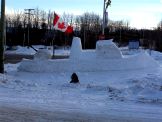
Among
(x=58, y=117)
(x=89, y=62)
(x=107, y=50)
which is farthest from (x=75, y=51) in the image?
(x=58, y=117)

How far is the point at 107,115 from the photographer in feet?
33.9

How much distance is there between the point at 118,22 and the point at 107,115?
451 feet

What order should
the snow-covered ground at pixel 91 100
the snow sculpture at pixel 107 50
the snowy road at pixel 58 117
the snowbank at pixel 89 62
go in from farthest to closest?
1. the snow sculpture at pixel 107 50
2. the snowbank at pixel 89 62
3. the snow-covered ground at pixel 91 100
4. the snowy road at pixel 58 117

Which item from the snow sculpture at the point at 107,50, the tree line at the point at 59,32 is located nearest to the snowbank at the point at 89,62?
the snow sculpture at the point at 107,50

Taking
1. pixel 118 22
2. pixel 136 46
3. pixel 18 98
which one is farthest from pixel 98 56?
pixel 118 22

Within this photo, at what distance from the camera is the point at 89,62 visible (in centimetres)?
2611

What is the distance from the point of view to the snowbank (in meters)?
25.8

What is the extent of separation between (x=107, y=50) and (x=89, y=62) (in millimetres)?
1320

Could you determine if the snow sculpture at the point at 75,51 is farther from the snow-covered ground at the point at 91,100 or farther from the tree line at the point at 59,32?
the tree line at the point at 59,32

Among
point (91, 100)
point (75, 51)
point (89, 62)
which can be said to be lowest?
point (91, 100)

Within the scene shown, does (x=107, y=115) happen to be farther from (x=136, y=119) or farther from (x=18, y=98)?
(x=18, y=98)

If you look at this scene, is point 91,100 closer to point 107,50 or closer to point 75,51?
point 107,50

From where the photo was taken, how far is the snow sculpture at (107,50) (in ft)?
86.5

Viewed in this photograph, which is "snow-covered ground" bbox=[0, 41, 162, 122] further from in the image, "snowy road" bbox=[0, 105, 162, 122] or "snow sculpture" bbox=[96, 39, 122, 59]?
"snow sculpture" bbox=[96, 39, 122, 59]
